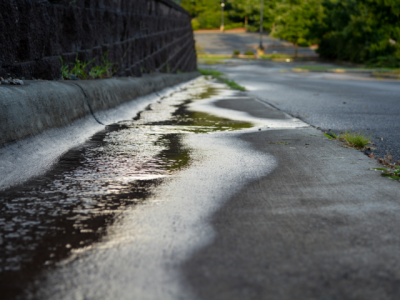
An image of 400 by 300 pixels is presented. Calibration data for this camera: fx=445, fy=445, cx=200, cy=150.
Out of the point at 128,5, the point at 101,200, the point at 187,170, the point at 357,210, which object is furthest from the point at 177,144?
the point at 128,5

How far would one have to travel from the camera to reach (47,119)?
349 cm

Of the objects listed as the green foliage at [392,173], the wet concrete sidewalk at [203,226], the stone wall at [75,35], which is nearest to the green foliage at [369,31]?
the stone wall at [75,35]

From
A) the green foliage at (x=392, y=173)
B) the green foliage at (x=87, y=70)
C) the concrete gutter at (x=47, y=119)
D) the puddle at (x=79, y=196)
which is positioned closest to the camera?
the puddle at (x=79, y=196)

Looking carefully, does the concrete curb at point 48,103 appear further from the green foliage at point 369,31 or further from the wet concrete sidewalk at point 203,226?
the green foliage at point 369,31

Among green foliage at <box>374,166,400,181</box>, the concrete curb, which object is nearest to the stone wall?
the concrete curb

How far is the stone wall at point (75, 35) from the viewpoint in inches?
146

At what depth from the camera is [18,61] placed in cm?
380

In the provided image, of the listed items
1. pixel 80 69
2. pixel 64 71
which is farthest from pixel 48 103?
pixel 80 69

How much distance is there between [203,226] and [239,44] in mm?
56804

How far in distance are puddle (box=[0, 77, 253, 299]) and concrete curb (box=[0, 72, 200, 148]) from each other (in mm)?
317

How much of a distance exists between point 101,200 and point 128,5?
567 cm

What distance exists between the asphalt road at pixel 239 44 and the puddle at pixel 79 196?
4607 centimetres

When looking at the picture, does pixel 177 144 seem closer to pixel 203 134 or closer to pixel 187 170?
pixel 203 134

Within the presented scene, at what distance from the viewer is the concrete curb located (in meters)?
2.95
